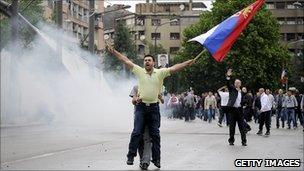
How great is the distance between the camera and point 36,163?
11250 mm

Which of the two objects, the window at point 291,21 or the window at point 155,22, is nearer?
the window at point 291,21

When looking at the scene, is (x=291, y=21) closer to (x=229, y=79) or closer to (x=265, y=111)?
(x=265, y=111)

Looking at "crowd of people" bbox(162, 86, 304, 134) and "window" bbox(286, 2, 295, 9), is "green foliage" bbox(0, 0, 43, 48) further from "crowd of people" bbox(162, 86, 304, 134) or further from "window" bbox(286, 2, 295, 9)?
"window" bbox(286, 2, 295, 9)

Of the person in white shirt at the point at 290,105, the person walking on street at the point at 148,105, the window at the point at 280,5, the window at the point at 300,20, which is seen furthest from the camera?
the window at the point at 280,5

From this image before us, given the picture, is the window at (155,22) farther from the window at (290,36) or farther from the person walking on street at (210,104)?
the person walking on street at (210,104)

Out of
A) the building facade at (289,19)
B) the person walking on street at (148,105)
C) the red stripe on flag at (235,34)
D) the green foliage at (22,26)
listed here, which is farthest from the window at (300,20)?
the person walking on street at (148,105)

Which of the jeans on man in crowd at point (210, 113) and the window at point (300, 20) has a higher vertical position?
the window at point (300, 20)

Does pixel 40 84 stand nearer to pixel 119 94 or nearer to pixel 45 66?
pixel 45 66

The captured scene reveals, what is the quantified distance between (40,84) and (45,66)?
2.81 feet

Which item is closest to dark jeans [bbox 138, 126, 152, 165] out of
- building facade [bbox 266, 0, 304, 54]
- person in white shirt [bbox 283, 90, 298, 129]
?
person in white shirt [bbox 283, 90, 298, 129]

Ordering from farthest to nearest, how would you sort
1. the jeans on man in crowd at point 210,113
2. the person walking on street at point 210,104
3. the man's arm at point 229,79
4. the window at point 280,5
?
the window at point 280,5
the person walking on street at point 210,104
the jeans on man in crowd at point 210,113
the man's arm at point 229,79

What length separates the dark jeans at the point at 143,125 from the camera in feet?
34.2

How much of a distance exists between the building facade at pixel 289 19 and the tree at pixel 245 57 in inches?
1454

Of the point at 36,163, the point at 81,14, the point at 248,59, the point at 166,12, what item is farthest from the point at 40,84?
the point at 166,12
